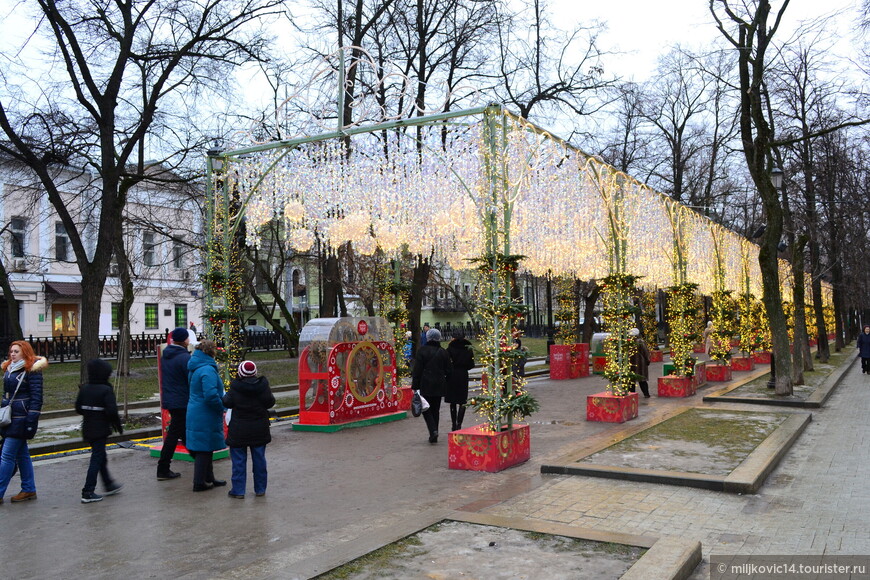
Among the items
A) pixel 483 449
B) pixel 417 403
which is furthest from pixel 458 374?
pixel 483 449

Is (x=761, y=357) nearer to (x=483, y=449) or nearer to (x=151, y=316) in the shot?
(x=483, y=449)

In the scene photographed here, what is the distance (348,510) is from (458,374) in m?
4.40

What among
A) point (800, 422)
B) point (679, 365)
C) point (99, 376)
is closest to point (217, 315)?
point (99, 376)

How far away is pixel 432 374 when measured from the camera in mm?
11039

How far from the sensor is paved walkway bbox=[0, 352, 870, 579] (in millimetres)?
5727

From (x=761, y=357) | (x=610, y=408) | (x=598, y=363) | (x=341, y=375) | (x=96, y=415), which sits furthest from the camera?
(x=761, y=357)

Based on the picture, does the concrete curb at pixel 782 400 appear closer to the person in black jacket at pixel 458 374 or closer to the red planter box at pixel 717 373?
Answer: the red planter box at pixel 717 373

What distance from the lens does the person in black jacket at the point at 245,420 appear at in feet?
24.8

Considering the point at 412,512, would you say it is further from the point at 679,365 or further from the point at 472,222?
the point at 679,365

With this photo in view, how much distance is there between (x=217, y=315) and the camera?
11.1 meters

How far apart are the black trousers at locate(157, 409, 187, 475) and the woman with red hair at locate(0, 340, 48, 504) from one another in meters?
1.47

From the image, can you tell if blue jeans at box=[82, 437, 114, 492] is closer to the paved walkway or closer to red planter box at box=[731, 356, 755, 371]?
the paved walkway

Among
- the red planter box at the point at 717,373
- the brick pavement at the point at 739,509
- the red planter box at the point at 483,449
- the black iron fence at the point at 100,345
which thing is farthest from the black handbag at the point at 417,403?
the black iron fence at the point at 100,345

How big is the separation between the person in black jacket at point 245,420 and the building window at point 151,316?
35209 mm
